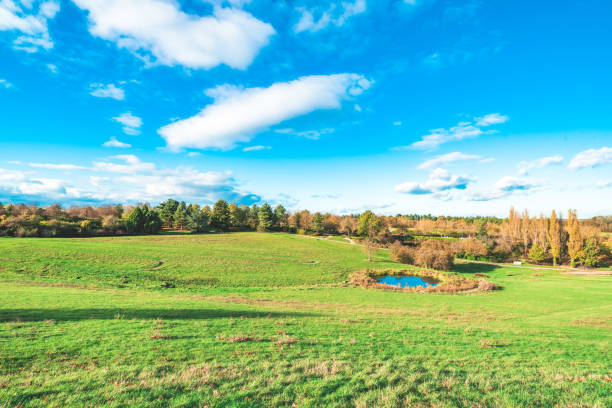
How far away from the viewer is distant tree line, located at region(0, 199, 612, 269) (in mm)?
65375

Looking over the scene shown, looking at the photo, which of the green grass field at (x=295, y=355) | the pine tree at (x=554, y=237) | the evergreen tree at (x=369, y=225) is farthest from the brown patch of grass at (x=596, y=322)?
the evergreen tree at (x=369, y=225)

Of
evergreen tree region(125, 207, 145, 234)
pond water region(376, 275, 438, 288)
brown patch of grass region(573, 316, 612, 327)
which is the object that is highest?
evergreen tree region(125, 207, 145, 234)

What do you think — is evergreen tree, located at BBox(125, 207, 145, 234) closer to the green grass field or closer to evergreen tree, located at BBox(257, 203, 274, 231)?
evergreen tree, located at BBox(257, 203, 274, 231)

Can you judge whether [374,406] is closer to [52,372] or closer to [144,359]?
[144,359]

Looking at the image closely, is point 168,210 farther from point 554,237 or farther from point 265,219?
point 554,237

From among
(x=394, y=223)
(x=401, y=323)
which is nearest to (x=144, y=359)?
(x=401, y=323)

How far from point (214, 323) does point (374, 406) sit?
1096 centimetres

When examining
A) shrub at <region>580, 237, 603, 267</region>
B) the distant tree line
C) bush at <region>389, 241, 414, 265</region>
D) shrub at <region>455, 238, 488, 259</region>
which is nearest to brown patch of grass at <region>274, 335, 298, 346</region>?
the distant tree line

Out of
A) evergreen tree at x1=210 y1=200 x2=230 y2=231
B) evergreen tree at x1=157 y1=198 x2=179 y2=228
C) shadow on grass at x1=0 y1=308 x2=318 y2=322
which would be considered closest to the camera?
shadow on grass at x1=0 y1=308 x2=318 y2=322

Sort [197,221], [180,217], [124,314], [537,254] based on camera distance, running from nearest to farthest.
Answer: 1. [124,314]
2. [537,254]
3. [197,221]
4. [180,217]

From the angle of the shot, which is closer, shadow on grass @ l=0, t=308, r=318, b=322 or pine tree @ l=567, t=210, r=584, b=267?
shadow on grass @ l=0, t=308, r=318, b=322

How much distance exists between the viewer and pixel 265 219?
12331 cm

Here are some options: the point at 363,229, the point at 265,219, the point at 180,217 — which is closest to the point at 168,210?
the point at 180,217

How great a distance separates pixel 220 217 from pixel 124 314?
330ft
